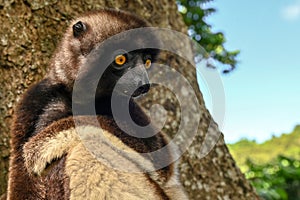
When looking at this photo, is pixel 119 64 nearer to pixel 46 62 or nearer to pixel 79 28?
pixel 79 28

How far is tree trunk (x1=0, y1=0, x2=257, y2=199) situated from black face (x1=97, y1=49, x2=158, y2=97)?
3.29 feet

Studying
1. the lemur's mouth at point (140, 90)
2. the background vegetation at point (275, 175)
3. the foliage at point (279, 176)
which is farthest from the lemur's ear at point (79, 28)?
the foliage at point (279, 176)

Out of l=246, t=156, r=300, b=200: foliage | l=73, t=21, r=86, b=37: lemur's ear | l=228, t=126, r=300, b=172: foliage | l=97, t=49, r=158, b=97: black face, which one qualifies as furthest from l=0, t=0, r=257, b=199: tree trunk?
l=228, t=126, r=300, b=172: foliage

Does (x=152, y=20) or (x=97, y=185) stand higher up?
(x=152, y=20)

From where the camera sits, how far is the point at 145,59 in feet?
9.95

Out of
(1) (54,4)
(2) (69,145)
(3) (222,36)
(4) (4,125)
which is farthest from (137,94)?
(3) (222,36)

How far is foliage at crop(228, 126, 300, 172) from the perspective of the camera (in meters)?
10.8

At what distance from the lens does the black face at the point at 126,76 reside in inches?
111

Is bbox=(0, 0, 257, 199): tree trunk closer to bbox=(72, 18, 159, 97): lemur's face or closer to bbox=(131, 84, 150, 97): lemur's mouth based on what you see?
bbox=(72, 18, 159, 97): lemur's face

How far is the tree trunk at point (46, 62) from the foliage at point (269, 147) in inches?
237

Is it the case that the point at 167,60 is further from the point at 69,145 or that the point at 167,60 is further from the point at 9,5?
the point at 69,145

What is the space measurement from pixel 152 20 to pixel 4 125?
176 cm

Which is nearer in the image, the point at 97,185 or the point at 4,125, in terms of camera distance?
the point at 97,185

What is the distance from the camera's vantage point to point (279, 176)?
8039 millimetres
